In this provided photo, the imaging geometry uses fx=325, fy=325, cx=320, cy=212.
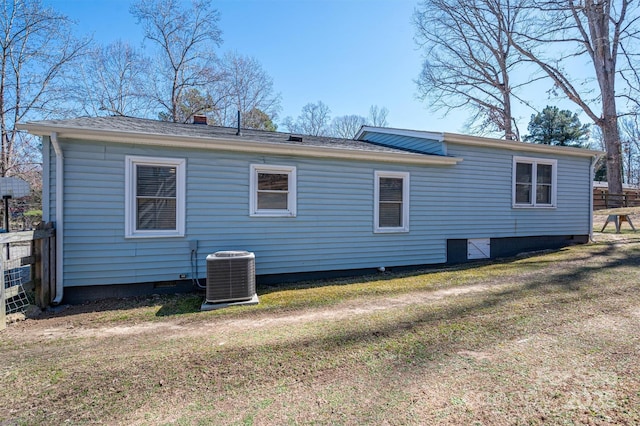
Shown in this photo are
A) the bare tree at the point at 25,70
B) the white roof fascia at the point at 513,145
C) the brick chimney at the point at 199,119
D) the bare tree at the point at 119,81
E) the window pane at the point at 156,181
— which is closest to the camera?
the window pane at the point at 156,181

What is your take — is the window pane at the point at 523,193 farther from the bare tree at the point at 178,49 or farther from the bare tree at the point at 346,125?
the bare tree at the point at 346,125

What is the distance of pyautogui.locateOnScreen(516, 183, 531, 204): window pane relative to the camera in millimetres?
9023

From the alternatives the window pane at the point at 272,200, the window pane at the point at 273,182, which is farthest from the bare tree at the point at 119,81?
the window pane at the point at 272,200

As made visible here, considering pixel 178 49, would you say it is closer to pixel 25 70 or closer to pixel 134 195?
pixel 25 70

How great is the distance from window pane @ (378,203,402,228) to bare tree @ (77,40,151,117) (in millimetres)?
19426

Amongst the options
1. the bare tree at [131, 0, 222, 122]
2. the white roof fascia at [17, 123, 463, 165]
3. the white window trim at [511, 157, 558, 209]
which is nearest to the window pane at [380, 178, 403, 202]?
the white roof fascia at [17, 123, 463, 165]

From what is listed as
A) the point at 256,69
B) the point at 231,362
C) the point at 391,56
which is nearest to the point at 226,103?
the point at 256,69

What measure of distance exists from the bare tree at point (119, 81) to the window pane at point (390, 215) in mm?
19426

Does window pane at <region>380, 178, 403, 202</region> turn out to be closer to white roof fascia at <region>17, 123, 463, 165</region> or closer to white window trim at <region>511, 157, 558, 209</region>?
white roof fascia at <region>17, 123, 463, 165</region>

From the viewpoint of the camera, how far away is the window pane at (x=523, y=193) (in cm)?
902

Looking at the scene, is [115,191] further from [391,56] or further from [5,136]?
[5,136]

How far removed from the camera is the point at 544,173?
9359 millimetres

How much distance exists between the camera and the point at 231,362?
9.97 ft

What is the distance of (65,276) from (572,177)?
12.6m
